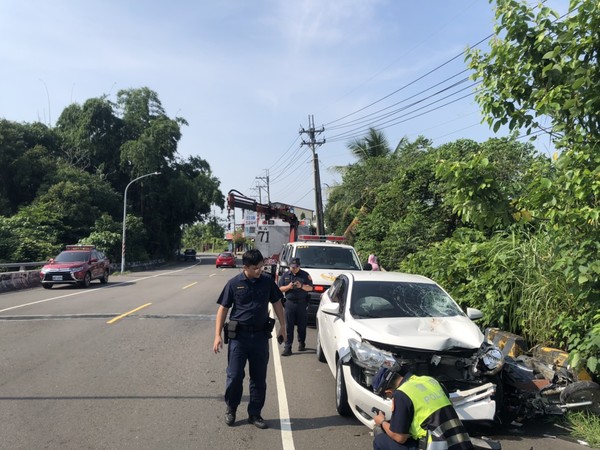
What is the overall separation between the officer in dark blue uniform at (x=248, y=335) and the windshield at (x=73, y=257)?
18613 mm

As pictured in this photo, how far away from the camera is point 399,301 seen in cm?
640

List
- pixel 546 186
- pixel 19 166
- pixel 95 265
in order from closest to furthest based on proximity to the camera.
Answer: pixel 546 186
pixel 95 265
pixel 19 166

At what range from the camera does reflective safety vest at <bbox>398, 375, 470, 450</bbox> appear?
312 centimetres

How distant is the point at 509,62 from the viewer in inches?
222

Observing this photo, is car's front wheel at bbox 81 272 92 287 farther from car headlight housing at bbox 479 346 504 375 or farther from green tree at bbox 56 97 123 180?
green tree at bbox 56 97 123 180

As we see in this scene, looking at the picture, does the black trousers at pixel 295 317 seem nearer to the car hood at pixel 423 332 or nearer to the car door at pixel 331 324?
the car door at pixel 331 324

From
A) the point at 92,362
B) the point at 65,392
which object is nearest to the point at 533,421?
the point at 65,392

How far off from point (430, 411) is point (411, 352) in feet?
6.02

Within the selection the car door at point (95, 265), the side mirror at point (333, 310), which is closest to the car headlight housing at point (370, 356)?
the side mirror at point (333, 310)

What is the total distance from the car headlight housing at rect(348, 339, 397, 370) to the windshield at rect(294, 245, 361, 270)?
700 centimetres

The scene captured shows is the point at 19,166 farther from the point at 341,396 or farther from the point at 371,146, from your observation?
the point at 341,396

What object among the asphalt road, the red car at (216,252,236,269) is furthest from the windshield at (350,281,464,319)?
the red car at (216,252,236,269)

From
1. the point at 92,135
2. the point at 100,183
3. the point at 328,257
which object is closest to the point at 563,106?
the point at 328,257

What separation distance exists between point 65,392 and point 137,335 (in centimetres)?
380
